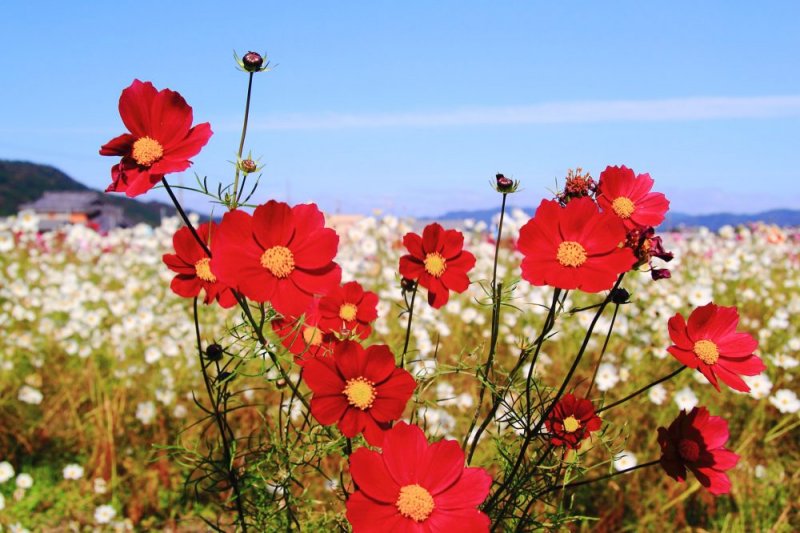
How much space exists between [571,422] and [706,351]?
22cm

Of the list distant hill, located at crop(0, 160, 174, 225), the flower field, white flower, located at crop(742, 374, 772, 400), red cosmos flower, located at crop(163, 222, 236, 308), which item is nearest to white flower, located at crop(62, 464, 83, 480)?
the flower field

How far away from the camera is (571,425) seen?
102 cm

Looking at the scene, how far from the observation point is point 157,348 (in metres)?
2.89

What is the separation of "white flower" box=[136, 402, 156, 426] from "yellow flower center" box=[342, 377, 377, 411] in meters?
1.86

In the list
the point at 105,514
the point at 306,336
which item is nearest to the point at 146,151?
the point at 306,336

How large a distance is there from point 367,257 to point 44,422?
2.69 metres

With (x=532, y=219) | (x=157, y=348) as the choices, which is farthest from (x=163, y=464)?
(x=532, y=219)

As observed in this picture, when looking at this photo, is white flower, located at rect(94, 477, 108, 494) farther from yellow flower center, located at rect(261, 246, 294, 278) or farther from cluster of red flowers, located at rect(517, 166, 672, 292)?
cluster of red flowers, located at rect(517, 166, 672, 292)

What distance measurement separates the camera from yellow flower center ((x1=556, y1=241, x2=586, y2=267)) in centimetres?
89

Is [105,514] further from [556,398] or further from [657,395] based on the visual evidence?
[657,395]

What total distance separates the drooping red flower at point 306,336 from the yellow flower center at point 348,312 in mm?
41

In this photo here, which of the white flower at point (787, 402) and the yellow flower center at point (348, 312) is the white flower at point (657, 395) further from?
the yellow flower center at point (348, 312)

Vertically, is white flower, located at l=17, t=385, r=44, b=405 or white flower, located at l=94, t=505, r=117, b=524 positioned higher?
white flower, located at l=17, t=385, r=44, b=405

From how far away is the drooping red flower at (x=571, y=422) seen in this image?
1.02 m
